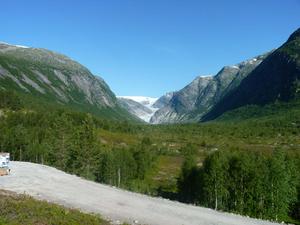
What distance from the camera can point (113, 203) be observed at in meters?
49.3

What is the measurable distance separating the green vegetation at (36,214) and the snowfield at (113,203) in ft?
10.9

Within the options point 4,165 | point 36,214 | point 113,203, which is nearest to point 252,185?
point 4,165

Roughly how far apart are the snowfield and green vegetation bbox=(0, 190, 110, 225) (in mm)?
3310

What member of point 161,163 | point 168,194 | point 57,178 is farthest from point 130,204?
point 161,163

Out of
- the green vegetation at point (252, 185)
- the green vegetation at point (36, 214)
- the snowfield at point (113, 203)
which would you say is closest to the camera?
the green vegetation at point (36, 214)

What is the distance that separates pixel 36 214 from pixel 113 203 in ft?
43.1

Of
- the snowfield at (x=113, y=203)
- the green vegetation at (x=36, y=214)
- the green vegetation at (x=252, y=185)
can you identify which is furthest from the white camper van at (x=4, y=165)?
the green vegetation at (x=252, y=185)

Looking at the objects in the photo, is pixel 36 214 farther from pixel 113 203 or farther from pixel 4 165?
pixel 4 165

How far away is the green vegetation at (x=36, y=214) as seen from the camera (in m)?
35.2

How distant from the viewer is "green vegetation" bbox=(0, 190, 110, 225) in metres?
35.2

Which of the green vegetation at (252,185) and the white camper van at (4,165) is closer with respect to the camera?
the white camper van at (4,165)

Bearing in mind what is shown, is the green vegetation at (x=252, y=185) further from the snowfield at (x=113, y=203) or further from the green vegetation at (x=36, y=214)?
the green vegetation at (x=36, y=214)

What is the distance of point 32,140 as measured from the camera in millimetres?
162125

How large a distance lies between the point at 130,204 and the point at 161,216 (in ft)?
19.3
